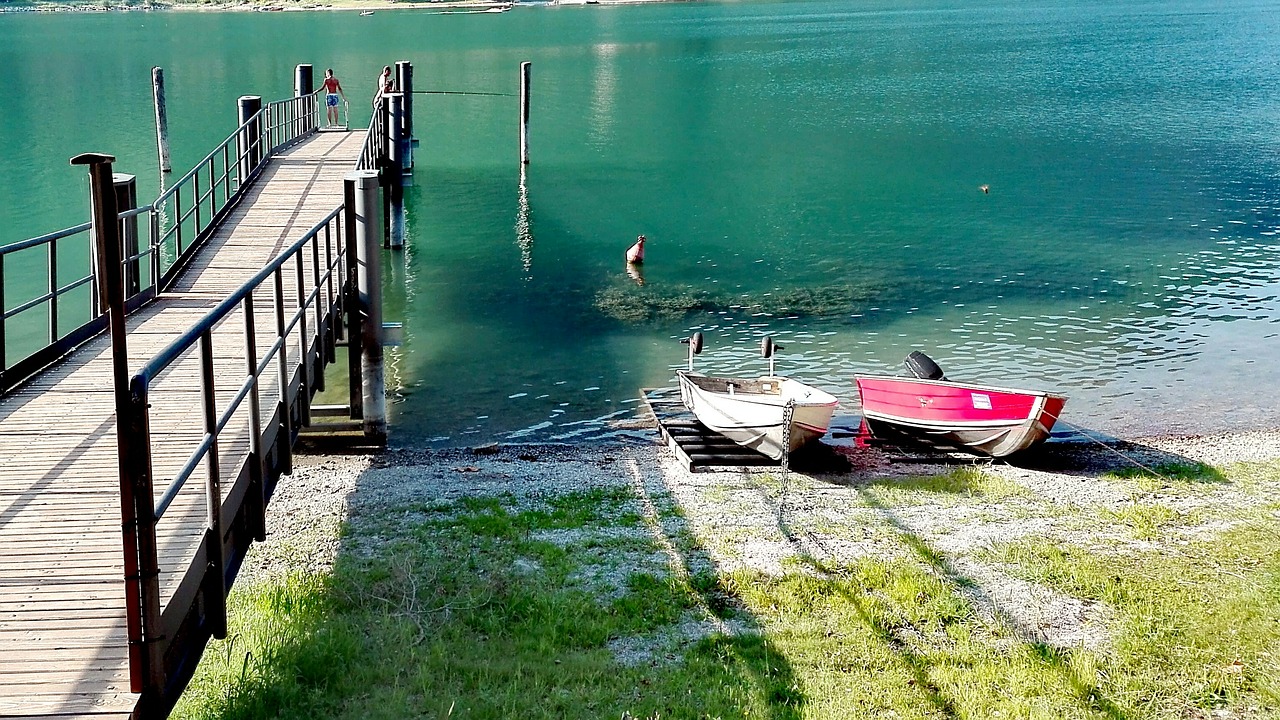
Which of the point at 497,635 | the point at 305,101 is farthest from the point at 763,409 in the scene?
the point at 305,101

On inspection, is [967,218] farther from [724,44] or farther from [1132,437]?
[724,44]

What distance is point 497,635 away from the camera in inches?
334

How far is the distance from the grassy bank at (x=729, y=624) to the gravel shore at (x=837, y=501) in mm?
89

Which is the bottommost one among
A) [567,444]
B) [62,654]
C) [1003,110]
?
[567,444]

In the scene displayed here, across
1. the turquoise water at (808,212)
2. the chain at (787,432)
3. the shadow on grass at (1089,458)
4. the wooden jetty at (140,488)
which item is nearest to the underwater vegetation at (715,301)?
the turquoise water at (808,212)

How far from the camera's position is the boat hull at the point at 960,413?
15102 millimetres

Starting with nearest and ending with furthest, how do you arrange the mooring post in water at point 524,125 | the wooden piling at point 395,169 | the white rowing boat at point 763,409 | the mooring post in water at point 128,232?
the mooring post in water at point 128,232 → the white rowing boat at point 763,409 → the wooden piling at point 395,169 → the mooring post in water at point 524,125

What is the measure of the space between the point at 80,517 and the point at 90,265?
964cm

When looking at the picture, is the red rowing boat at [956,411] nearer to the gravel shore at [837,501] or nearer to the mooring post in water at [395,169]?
the gravel shore at [837,501]

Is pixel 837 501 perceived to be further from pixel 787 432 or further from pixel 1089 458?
pixel 1089 458

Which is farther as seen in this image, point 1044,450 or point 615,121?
point 615,121

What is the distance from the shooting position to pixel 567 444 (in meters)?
16.2

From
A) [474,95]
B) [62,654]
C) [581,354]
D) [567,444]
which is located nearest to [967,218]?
[581,354]

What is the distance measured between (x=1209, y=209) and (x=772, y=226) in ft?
42.0
